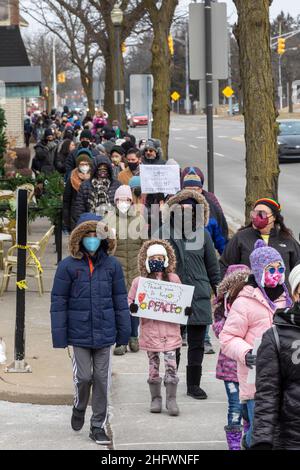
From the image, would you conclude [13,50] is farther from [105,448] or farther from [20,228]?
[105,448]

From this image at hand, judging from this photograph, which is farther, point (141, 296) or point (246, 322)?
point (141, 296)

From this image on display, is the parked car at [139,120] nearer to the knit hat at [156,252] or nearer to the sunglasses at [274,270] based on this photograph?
the knit hat at [156,252]

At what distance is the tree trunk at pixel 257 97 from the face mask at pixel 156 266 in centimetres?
593

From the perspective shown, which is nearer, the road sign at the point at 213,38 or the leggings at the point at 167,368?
the leggings at the point at 167,368

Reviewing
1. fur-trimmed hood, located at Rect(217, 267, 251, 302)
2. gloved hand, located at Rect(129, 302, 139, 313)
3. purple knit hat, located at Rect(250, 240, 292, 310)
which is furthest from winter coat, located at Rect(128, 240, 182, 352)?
purple knit hat, located at Rect(250, 240, 292, 310)

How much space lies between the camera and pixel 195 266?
10000mm

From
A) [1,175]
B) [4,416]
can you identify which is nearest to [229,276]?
[4,416]

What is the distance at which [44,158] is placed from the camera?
27.1m

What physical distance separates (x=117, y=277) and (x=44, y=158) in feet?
62.1

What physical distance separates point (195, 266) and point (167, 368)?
Result: 1.16 metres

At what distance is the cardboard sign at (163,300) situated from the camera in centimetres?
920

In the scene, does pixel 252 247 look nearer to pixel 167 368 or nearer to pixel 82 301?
pixel 167 368

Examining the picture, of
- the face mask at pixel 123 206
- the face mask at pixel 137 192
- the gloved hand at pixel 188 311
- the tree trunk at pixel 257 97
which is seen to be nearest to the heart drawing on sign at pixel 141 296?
the gloved hand at pixel 188 311

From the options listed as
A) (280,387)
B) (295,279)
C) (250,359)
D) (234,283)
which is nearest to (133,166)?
(234,283)
